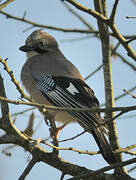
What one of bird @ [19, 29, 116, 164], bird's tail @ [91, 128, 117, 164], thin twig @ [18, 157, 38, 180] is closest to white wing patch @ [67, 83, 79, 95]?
bird @ [19, 29, 116, 164]

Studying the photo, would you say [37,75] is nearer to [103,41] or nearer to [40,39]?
[40,39]

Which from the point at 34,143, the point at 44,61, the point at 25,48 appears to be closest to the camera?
the point at 34,143

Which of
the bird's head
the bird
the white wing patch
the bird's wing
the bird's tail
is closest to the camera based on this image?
the bird's tail

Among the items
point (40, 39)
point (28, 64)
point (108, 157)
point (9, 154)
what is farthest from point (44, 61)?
point (108, 157)

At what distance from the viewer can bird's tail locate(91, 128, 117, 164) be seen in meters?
4.28

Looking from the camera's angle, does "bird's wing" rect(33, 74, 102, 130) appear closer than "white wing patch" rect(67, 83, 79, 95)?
Yes

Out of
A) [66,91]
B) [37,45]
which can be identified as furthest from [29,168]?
[37,45]

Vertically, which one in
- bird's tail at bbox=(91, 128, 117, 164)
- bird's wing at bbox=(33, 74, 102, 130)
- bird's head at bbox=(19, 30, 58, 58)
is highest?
bird's head at bbox=(19, 30, 58, 58)

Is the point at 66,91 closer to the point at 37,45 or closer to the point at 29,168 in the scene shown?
the point at 29,168

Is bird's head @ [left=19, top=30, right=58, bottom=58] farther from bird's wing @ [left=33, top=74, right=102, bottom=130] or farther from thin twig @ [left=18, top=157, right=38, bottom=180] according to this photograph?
thin twig @ [left=18, top=157, right=38, bottom=180]

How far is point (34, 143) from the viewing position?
4.46 m

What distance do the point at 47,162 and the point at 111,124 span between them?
3.32 ft

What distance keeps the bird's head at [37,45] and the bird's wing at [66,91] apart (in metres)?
0.91

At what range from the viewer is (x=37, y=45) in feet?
22.9
